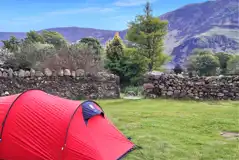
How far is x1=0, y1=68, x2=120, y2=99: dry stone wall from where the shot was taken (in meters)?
10.7

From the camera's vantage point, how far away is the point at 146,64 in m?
20.1

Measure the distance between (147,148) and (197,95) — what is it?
685cm

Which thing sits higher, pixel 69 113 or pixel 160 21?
pixel 160 21

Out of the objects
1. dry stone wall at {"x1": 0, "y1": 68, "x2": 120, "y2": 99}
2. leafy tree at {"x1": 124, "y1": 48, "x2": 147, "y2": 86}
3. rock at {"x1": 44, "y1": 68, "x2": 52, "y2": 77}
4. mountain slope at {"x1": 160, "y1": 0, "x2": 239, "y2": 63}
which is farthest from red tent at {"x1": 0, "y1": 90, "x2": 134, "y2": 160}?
mountain slope at {"x1": 160, "y1": 0, "x2": 239, "y2": 63}

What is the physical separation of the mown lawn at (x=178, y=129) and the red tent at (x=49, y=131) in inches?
30.3

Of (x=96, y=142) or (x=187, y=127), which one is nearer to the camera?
(x=96, y=142)

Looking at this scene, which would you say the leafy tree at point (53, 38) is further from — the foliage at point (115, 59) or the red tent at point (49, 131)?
the red tent at point (49, 131)

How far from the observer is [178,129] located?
21.4ft

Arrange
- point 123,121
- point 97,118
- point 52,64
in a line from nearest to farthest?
point 97,118, point 123,121, point 52,64

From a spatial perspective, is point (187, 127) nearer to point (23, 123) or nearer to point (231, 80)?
point (23, 123)

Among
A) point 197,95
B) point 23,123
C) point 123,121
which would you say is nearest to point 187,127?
point 123,121

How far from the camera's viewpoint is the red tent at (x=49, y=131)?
165 inches

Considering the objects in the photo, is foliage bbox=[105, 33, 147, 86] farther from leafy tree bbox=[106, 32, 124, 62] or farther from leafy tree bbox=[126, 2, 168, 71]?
leafy tree bbox=[126, 2, 168, 71]

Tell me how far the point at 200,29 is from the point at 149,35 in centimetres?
6297
